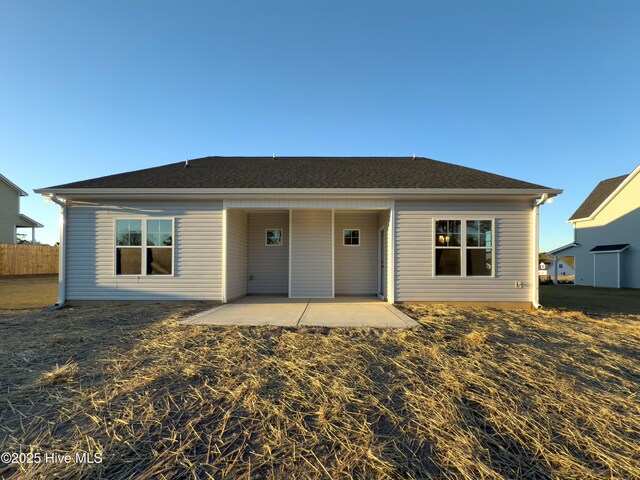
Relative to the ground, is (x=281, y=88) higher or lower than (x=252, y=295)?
higher

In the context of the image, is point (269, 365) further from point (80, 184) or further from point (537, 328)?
point (80, 184)

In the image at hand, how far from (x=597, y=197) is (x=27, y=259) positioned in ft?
125

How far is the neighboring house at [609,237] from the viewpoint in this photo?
53.7 feet

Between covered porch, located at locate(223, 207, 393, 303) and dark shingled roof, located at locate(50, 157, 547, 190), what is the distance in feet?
3.99

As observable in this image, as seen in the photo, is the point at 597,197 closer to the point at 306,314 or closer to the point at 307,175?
the point at 307,175

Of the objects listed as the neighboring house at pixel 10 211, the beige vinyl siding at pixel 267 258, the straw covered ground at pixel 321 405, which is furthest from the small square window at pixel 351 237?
the neighboring house at pixel 10 211

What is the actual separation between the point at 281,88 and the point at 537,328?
11.5 metres

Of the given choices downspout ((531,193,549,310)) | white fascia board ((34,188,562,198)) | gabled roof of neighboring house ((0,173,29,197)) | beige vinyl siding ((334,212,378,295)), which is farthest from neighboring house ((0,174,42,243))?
downspout ((531,193,549,310))

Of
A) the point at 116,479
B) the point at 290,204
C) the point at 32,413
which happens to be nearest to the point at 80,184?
the point at 290,204

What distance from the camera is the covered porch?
9508mm

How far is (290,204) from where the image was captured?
8188 millimetres

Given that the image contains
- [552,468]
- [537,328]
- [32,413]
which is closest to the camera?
[552,468]

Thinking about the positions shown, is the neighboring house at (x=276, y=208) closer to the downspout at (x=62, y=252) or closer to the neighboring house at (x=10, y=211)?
the downspout at (x=62, y=252)

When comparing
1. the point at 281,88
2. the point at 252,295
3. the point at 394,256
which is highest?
the point at 281,88
